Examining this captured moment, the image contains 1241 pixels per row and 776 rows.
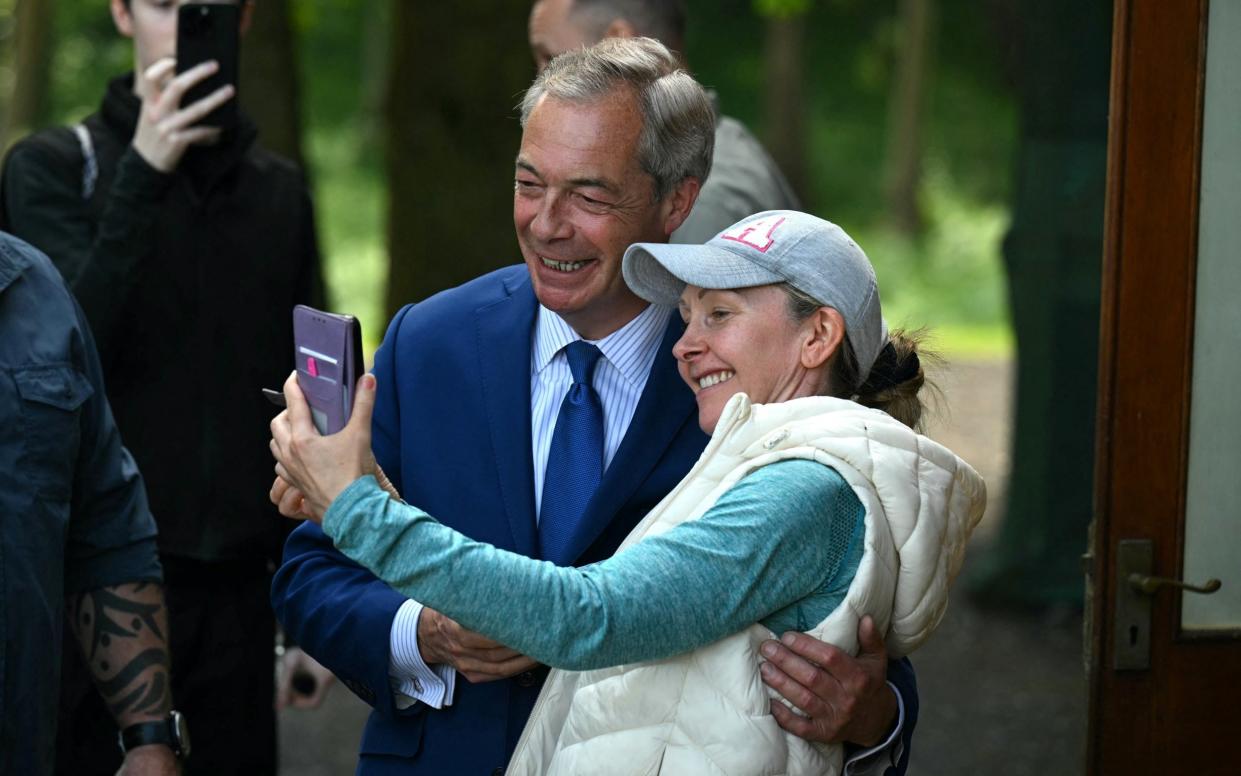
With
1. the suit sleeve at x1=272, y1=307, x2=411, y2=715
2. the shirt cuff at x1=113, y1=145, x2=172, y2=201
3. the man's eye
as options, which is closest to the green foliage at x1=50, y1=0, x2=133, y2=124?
the shirt cuff at x1=113, y1=145, x2=172, y2=201

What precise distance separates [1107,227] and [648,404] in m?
1.13

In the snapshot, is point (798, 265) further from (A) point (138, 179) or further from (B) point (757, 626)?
(A) point (138, 179)

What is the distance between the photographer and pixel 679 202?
3104 mm

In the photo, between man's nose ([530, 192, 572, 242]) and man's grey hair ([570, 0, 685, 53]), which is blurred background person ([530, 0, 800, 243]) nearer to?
man's grey hair ([570, 0, 685, 53])

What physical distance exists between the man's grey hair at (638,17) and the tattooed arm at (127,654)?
194 cm

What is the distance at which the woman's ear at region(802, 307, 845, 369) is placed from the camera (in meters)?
2.60

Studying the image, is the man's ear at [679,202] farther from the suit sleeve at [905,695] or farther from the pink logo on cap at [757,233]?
the suit sleeve at [905,695]

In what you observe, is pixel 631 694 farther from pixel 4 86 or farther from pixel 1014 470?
pixel 4 86

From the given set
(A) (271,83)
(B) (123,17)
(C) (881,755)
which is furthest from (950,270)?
(C) (881,755)

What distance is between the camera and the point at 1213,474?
3.53 m

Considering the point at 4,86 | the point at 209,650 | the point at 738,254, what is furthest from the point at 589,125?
the point at 4,86

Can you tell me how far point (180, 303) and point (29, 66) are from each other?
1909 cm

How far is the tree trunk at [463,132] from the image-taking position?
859cm

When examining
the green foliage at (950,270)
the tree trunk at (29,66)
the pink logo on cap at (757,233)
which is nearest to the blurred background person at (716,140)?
the pink logo on cap at (757,233)
